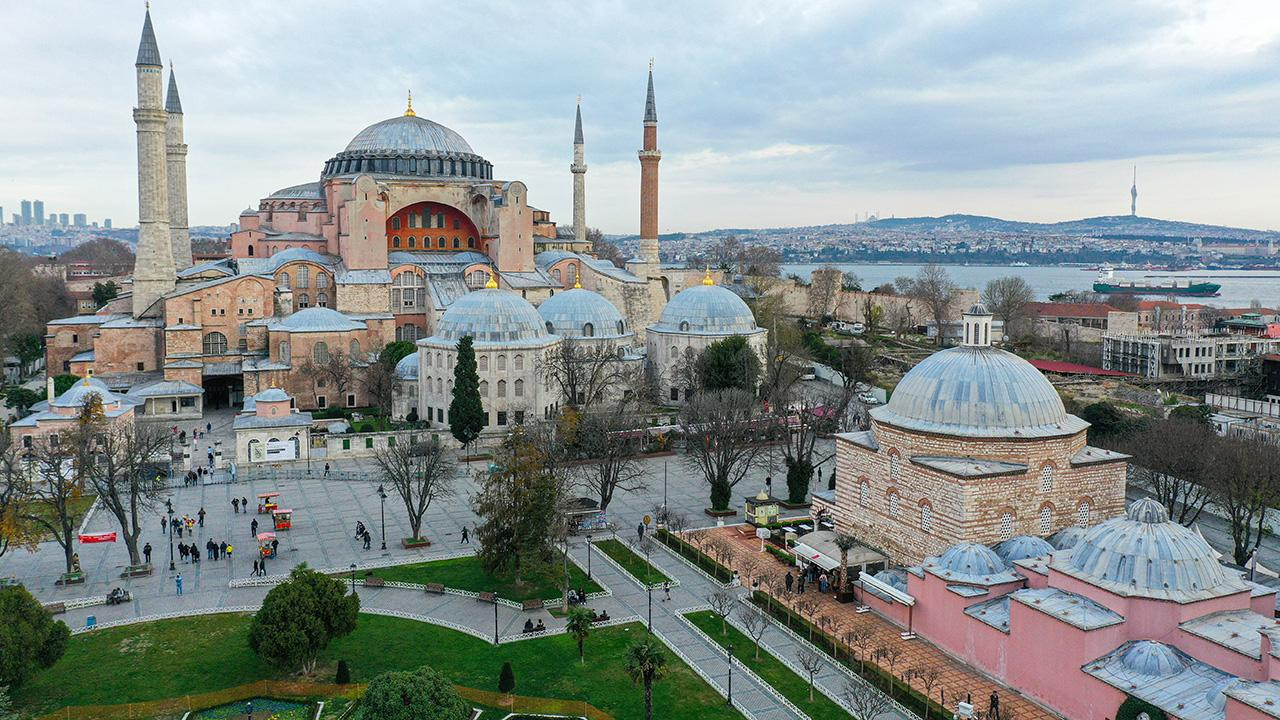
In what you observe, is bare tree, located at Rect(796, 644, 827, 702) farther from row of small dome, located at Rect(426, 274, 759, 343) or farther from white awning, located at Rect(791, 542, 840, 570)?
row of small dome, located at Rect(426, 274, 759, 343)

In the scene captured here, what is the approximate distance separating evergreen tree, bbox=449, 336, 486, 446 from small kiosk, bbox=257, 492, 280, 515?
6.96 meters

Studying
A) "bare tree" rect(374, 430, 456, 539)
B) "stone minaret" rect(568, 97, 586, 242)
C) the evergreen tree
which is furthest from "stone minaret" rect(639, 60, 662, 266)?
"bare tree" rect(374, 430, 456, 539)

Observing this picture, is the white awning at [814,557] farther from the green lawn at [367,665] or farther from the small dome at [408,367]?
the small dome at [408,367]

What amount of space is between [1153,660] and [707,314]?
28.2 meters

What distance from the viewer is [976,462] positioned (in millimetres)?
20609

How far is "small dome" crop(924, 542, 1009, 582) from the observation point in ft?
60.6

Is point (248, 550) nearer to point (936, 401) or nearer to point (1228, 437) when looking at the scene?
point (936, 401)

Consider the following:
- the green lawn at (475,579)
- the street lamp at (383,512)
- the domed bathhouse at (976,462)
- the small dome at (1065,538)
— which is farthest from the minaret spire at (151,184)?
the small dome at (1065,538)

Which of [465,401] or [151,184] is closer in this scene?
[465,401]

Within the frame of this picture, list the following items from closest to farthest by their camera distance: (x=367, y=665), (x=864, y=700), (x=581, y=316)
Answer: (x=864, y=700) < (x=367, y=665) < (x=581, y=316)

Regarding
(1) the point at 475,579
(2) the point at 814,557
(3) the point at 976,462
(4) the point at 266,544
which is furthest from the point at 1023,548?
(4) the point at 266,544

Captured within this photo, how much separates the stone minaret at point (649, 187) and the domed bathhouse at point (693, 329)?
11.3 metres

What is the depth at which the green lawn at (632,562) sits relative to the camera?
22.2 m

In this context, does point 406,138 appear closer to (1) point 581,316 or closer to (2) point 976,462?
(1) point 581,316
